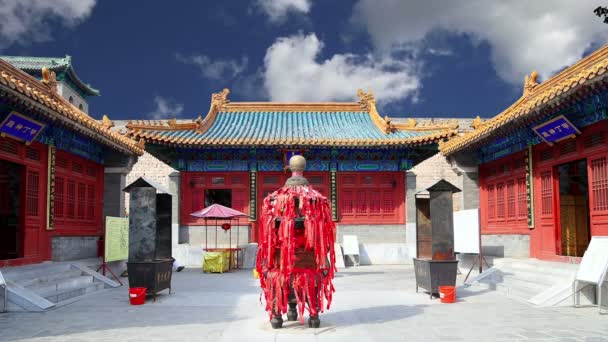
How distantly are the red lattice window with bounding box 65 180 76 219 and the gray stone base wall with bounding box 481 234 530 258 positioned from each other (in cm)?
977

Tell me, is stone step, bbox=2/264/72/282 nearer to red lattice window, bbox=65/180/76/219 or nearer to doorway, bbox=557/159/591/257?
red lattice window, bbox=65/180/76/219

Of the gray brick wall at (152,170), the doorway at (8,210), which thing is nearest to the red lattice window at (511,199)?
the doorway at (8,210)

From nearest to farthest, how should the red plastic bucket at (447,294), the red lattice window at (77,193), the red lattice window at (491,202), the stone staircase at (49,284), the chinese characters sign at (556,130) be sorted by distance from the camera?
the stone staircase at (49,284)
the red plastic bucket at (447,294)
the chinese characters sign at (556,130)
the red lattice window at (77,193)
the red lattice window at (491,202)

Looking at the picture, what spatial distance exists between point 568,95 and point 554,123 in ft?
4.36

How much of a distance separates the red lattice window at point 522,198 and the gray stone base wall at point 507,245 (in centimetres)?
53

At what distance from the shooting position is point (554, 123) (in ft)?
32.0

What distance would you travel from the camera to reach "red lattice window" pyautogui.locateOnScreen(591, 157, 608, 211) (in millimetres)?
8859

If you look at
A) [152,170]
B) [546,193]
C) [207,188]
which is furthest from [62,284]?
[152,170]

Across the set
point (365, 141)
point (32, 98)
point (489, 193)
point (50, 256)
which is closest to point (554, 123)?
point (489, 193)

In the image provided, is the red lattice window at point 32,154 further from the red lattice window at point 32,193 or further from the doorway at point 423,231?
the doorway at point 423,231

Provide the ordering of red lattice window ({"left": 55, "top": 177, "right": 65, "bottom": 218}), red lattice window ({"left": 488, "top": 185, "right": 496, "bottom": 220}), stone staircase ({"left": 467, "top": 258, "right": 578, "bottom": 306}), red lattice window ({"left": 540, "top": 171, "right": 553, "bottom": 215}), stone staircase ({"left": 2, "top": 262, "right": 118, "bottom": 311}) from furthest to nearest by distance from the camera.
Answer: red lattice window ({"left": 488, "top": 185, "right": 496, "bottom": 220}) → red lattice window ({"left": 55, "top": 177, "right": 65, "bottom": 218}) → red lattice window ({"left": 540, "top": 171, "right": 553, "bottom": 215}) → stone staircase ({"left": 467, "top": 258, "right": 578, "bottom": 306}) → stone staircase ({"left": 2, "top": 262, "right": 118, "bottom": 311})

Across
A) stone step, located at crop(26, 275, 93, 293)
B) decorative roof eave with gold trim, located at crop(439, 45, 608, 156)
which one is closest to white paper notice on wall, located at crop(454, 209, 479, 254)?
decorative roof eave with gold trim, located at crop(439, 45, 608, 156)

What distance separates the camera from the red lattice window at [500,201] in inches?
510

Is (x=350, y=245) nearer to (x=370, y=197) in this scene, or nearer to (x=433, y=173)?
(x=370, y=197)
